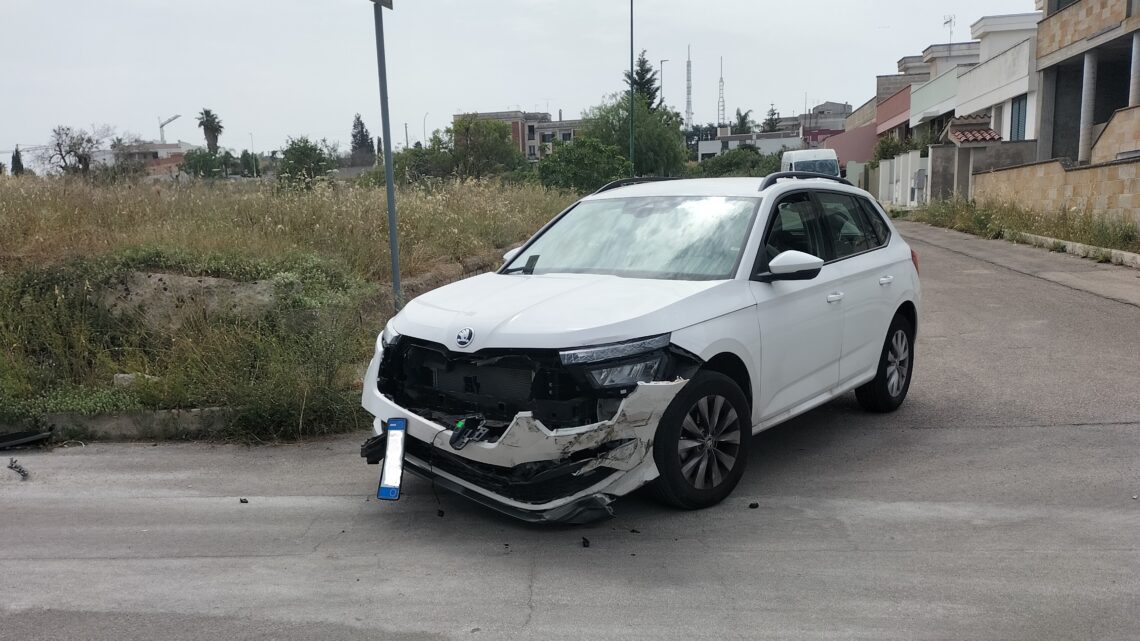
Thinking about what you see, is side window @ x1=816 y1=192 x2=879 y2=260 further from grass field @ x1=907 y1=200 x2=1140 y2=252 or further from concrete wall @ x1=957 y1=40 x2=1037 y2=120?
concrete wall @ x1=957 y1=40 x2=1037 y2=120

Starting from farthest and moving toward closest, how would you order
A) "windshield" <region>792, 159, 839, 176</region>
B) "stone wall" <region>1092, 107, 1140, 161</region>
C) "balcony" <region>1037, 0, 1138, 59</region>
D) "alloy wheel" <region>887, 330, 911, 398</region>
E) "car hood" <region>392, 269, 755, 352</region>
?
1. "windshield" <region>792, 159, 839, 176</region>
2. "balcony" <region>1037, 0, 1138, 59</region>
3. "stone wall" <region>1092, 107, 1140, 161</region>
4. "alloy wheel" <region>887, 330, 911, 398</region>
5. "car hood" <region>392, 269, 755, 352</region>

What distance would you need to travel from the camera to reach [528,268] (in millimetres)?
5785

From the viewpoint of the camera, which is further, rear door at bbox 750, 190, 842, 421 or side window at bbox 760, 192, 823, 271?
side window at bbox 760, 192, 823, 271

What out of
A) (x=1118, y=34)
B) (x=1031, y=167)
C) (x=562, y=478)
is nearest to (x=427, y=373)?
(x=562, y=478)

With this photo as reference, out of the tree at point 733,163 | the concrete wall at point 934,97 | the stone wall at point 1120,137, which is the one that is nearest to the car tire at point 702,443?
the stone wall at point 1120,137

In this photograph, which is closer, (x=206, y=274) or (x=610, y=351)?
(x=610, y=351)

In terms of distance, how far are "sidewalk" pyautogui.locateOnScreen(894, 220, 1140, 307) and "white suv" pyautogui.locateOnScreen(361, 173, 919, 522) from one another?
7975 mm

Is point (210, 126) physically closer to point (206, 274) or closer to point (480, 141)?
point (480, 141)

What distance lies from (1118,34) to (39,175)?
81.8 ft

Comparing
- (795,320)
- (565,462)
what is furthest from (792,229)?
(565,462)

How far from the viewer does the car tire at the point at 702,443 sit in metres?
4.44

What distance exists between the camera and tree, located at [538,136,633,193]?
115ft

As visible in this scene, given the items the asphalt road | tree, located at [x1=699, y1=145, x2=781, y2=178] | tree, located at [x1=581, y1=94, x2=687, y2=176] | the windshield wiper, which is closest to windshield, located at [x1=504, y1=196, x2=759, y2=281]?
the windshield wiper

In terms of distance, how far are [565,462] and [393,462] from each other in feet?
3.04
